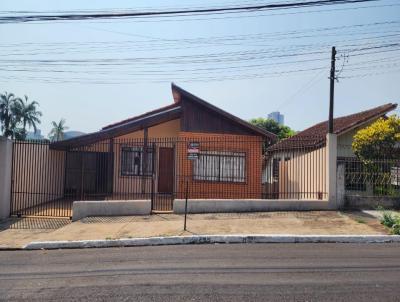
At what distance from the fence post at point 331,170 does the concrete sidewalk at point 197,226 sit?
47 cm

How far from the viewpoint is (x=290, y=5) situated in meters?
9.73

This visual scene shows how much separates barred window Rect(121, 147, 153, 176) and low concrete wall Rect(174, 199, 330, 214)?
4917 millimetres

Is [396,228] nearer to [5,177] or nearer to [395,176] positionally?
[395,176]

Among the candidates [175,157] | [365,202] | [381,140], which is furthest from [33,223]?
[381,140]

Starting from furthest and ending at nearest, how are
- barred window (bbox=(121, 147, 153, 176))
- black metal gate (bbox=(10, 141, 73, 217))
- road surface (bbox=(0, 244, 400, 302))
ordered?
barred window (bbox=(121, 147, 153, 176))
black metal gate (bbox=(10, 141, 73, 217))
road surface (bbox=(0, 244, 400, 302))

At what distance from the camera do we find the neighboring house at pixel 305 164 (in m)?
13.0

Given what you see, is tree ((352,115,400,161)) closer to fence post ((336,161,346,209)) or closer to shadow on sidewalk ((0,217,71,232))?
fence post ((336,161,346,209))

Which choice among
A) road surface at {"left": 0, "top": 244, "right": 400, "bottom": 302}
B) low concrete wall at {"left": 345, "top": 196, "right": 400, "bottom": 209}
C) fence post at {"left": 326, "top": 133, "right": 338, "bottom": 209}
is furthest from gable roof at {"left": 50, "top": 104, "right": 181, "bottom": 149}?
road surface at {"left": 0, "top": 244, "right": 400, "bottom": 302}

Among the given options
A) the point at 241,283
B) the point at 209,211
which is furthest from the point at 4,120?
the point at 241,283

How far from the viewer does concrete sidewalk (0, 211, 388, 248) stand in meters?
9.60

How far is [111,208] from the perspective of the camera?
40.4ft

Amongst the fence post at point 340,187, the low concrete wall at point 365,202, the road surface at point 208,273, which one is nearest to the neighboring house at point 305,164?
the fence post at point 340,187

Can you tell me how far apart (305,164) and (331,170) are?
151 centimetres

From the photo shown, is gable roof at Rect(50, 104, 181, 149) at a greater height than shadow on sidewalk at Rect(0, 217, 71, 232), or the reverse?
gable roof at Rect(50, 104, 181, 149)
